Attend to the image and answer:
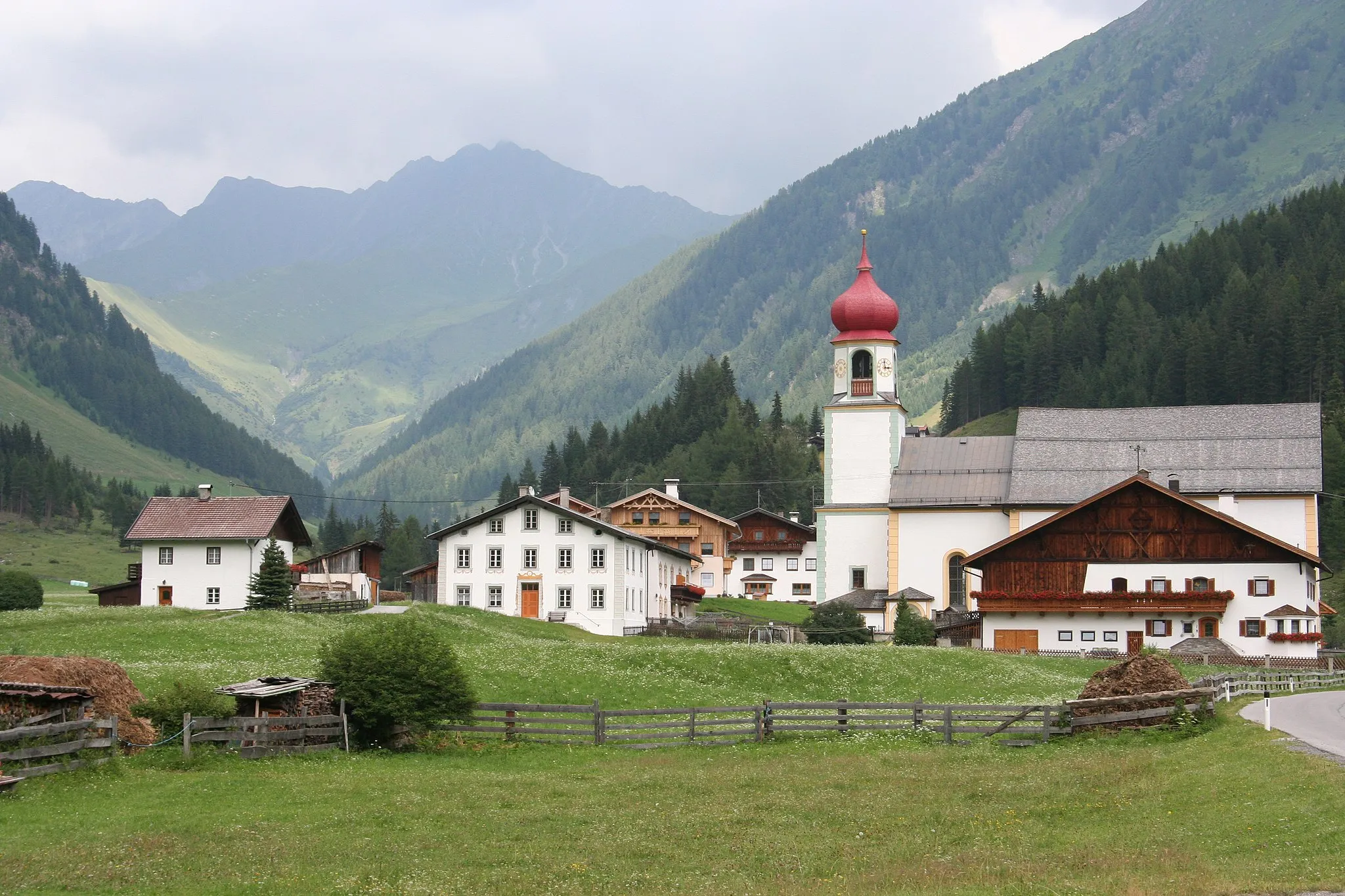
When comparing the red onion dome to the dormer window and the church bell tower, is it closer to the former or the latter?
the church bell tower

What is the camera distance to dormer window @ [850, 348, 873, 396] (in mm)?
91562

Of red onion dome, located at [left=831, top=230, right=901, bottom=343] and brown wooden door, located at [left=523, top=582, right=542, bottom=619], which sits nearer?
brown wooden door, located at [left=523, top=582, right=542, bottom=619]

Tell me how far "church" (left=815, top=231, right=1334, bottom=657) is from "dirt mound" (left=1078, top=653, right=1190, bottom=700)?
104 feet

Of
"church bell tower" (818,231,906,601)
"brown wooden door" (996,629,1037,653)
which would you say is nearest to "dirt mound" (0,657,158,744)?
"brown wooden door" (996,629,1037,653)

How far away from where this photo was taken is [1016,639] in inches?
2904

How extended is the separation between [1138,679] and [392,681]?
18.2 meters

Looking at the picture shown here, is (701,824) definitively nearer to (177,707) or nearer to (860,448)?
(177,707)

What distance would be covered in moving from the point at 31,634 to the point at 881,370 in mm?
49893

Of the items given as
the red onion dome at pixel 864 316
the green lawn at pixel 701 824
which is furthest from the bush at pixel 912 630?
the green lawn at pixel 701 824

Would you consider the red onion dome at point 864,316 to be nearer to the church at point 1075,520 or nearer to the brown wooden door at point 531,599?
the church at point 1075,520

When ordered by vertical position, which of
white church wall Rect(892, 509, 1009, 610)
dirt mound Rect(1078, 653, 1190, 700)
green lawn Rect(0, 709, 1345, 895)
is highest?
white church wall Rect(892, 509, 1009, 610)

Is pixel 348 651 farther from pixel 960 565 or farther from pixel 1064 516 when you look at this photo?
pixel 960 565

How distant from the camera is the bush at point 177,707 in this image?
116ft

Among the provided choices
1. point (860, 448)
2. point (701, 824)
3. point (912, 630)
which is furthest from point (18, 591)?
point (701, 824)
